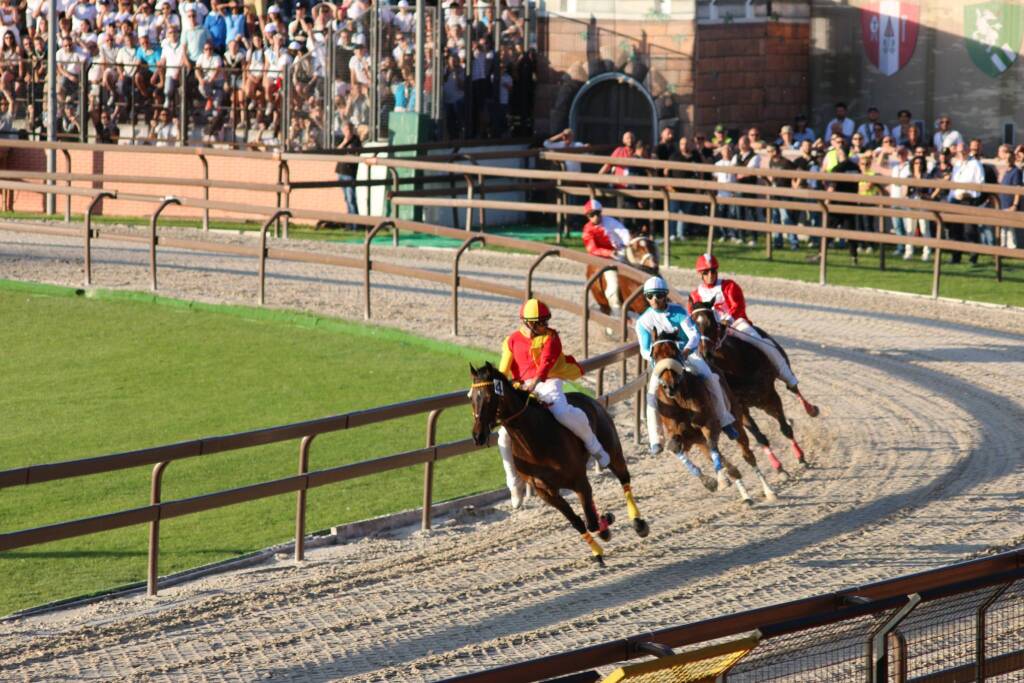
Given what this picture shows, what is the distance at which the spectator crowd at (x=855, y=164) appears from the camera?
2327cm

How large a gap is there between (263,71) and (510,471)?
670 inches

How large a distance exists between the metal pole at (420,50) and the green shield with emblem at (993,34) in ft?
29.3

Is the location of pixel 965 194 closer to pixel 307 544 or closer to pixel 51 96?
pixel 307 544

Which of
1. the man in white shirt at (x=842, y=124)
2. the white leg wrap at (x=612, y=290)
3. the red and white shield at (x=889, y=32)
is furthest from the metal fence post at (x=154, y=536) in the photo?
the red and white shield at (x=889, y=32)

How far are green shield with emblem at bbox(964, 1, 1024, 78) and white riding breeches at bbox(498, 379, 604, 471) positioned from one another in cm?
1848

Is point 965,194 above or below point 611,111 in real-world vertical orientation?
below

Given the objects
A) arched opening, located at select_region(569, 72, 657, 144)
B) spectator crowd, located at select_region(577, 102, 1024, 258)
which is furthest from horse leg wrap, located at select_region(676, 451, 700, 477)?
arched opening, located at select_region(569, 72, 657, 144)

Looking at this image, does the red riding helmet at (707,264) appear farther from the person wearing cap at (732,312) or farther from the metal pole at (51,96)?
the metal pole at (51,96)

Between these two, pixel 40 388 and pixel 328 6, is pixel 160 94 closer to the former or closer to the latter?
pixel 328 6

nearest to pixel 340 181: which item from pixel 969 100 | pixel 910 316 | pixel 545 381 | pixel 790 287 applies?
pixel 790 287

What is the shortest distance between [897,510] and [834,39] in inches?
751

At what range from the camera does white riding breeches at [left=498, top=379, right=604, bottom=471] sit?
37.1 feet

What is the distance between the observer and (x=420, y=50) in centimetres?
2692

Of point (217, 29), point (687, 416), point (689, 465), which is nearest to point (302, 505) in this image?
point (689, 465)
